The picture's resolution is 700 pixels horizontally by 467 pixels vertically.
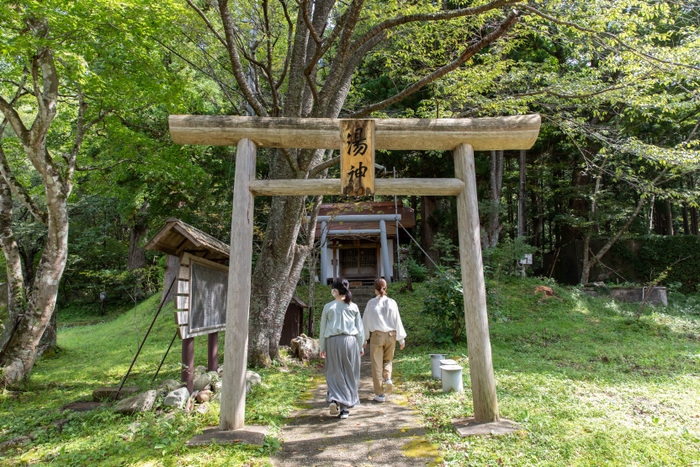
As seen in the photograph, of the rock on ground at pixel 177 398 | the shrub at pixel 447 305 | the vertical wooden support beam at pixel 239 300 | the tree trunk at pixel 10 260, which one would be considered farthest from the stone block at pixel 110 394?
the shrub at pixel 447 305

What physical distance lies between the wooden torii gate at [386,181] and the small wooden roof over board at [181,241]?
84 cm

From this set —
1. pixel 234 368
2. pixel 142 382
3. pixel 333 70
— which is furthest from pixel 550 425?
pixel 142 382

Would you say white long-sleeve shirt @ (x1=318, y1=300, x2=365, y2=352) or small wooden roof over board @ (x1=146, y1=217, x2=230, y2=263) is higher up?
small wooden roof over board @ (x1=146, y1=217, x2=230, y2=263)

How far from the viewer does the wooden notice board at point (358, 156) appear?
4.95m

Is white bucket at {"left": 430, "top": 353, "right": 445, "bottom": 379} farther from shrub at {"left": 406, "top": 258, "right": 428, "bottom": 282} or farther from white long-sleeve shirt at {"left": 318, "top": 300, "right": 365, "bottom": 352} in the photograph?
shrub at {"left": 406, "top": 258, "right": 428, "bottom": 282}

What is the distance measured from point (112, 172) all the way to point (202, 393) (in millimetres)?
6736

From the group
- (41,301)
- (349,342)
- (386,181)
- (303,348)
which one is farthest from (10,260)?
(386,181)

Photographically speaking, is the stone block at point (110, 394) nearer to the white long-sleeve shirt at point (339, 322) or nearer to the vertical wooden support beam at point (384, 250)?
the white long-sleeve shirt at point (339, 322)

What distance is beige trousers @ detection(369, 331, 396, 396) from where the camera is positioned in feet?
18.8

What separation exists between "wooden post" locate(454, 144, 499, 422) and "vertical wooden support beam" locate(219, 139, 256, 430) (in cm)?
236

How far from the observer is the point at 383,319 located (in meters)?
5.84

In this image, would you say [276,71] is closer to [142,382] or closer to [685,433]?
[142,382]

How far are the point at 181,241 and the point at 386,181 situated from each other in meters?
2.66

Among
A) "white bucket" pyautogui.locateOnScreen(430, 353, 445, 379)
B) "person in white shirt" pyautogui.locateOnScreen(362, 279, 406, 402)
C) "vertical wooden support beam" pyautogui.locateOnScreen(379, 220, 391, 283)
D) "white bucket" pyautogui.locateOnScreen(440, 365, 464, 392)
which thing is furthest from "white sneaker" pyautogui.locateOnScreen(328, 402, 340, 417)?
"vertical wooden support beam" pyautogui.locateOnScreen(379, 220, 391, 283)
